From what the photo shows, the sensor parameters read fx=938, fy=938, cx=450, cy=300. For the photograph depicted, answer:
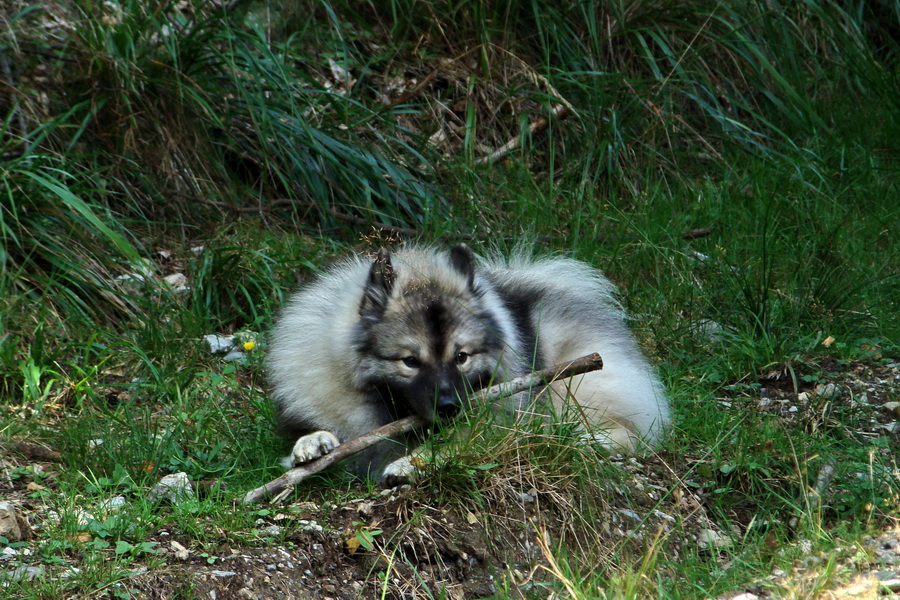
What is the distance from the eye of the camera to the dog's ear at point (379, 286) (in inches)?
143

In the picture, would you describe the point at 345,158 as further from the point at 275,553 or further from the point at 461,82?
the point at 275,553

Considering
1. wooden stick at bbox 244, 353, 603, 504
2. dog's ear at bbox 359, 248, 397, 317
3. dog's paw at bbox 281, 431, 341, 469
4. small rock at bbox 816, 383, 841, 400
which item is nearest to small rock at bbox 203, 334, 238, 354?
dog's paw at bbox 281, 431, 341, 469

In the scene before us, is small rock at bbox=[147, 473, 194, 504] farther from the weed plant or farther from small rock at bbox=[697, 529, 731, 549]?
small rock at bbox=[697, 529, 731, 549]

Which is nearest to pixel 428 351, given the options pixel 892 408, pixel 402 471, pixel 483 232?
pixel 402 471

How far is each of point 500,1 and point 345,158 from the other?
1816mm

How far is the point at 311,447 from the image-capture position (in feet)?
11.6

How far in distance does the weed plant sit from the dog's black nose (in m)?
0.16

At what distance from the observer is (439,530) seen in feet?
10.5

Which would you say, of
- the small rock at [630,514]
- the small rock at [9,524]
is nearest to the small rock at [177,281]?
the small rock at [9,524]

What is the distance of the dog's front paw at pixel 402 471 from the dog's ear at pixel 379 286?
58 cm

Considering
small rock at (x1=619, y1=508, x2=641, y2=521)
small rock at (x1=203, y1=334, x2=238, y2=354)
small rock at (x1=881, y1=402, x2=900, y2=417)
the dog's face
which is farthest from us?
small rock at (x1=203, y1=334, x2=238, y2=354)

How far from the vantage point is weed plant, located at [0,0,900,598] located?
3266mm

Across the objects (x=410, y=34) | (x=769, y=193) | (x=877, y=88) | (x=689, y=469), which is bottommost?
(x=689, y=469)

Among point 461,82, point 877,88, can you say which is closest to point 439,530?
point 461,82
